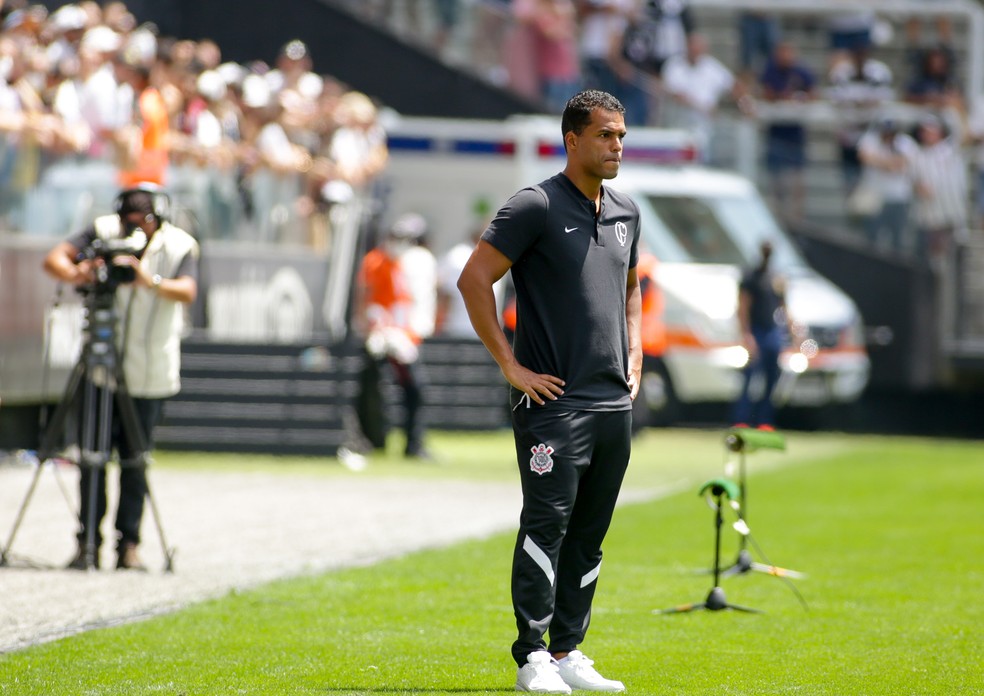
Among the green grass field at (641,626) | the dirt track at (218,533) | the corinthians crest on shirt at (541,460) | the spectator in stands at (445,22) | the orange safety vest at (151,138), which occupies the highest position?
the spectator in stands at (445,22)

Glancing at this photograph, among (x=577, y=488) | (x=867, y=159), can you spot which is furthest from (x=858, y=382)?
(x=577, y=488)

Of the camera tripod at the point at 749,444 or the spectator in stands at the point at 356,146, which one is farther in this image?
the spectator in stands at the point at 356,146

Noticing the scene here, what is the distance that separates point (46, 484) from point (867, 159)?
14.7 meters

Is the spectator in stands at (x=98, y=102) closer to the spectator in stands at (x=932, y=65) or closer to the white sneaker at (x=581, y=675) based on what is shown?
the white sneaker at (x=581, y=675)

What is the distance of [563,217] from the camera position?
710 cm

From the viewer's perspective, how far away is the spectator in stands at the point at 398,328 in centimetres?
1827

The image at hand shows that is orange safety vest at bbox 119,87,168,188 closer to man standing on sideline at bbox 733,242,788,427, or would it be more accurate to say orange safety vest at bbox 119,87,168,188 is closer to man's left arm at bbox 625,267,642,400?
man standing on sideline at bbox 733,242,788,427

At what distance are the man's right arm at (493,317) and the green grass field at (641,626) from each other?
1.15m

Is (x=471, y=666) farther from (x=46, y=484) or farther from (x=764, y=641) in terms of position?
(x=46, y=484)

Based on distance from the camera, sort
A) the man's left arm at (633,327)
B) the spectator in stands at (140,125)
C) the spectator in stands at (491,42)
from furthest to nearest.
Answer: the spectator in stands at (491,42)
the spectator in stands at (140,125)
the man's left arm at (633,327)

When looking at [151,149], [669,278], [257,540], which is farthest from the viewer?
[669,278]

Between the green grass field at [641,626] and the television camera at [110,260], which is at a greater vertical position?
the television camera at [110,260]

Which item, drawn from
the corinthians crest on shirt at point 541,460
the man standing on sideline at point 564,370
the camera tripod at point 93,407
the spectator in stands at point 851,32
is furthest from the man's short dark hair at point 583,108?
the spectator in stands at point 851,32

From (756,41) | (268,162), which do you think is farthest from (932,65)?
(268,162)
